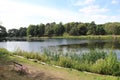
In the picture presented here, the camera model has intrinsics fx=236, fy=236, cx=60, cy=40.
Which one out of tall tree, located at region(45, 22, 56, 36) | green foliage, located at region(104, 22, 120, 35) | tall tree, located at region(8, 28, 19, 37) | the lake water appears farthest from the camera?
tall tree, located at region(8, 28, 19, 37)

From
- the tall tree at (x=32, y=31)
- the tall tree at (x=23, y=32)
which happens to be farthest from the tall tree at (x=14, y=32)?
the tall tree at (x=32, y=31)

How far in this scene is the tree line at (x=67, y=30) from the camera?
281 ft

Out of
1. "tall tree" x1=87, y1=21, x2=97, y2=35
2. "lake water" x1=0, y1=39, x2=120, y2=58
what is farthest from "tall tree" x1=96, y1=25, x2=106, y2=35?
"lake water" x1=0, y1=39, x2=120, y2=58

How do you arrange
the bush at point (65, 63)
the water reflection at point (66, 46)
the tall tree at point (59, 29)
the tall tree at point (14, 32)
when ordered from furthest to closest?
the tall tree at point (14, 32) → the tall tree at point (59, 29) → the water reflection at point (66, 46) → the bush at point (65, 63)

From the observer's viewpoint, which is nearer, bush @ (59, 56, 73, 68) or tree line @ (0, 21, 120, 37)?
bush @ (59, 56, 73, 68)

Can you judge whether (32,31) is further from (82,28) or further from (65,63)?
(65,63)

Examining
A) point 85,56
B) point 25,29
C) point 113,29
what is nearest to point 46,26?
point 25,29

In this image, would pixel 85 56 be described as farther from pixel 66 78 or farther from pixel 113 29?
pixel 113 29

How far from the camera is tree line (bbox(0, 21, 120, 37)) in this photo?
85.6 metres

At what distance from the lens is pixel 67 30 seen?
102 m

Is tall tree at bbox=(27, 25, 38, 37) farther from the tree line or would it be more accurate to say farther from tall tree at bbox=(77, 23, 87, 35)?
tall tree at bbox=(77, 23, 87, 35)

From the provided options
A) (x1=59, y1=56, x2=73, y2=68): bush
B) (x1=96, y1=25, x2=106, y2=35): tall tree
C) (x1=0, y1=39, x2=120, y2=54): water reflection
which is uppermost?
(x1=96, y1=25, x2=106, y2=35): tall tree

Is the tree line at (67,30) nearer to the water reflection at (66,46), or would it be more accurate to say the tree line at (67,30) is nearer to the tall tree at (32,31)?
the tall tree at (32,31)

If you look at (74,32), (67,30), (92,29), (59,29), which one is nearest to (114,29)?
(92,29)
